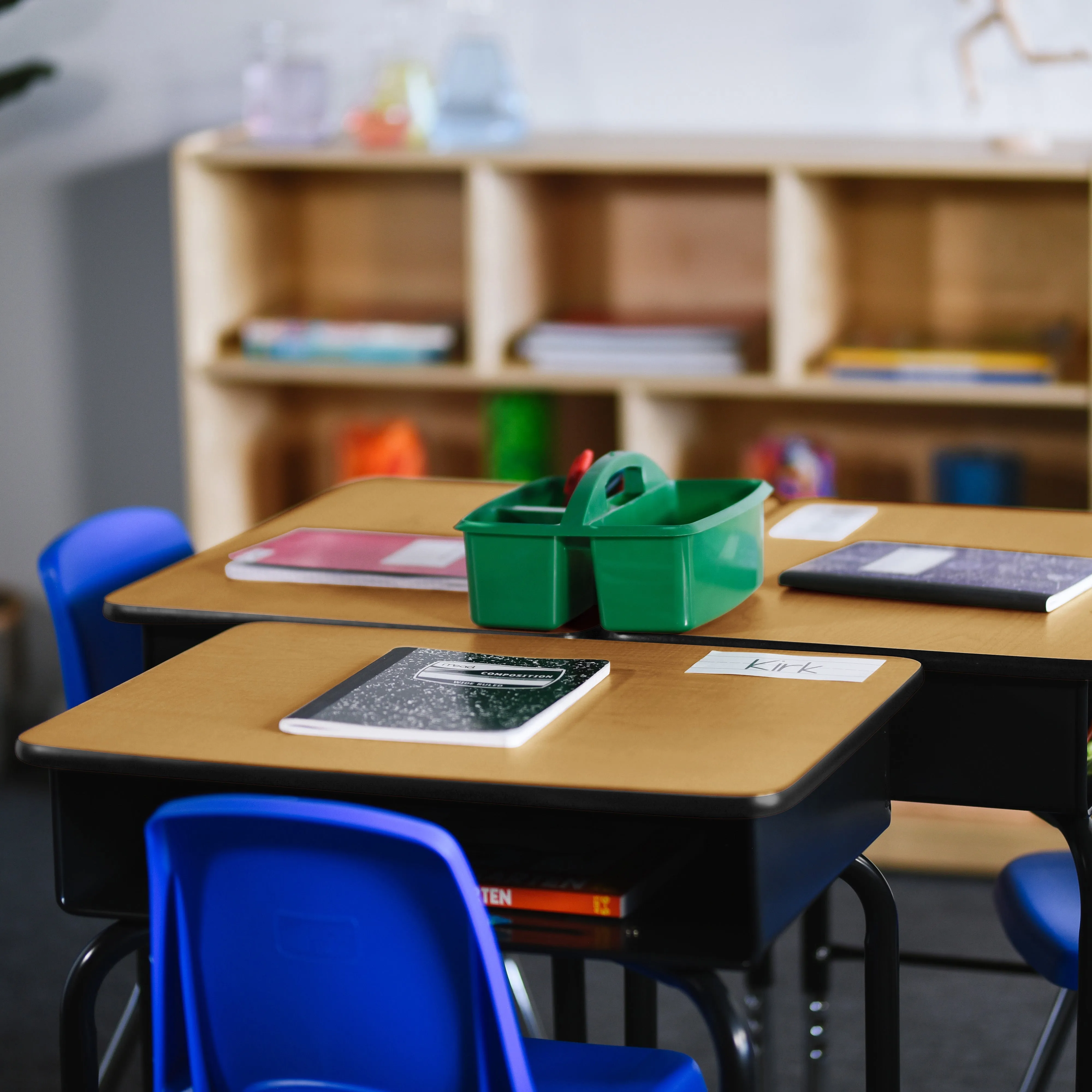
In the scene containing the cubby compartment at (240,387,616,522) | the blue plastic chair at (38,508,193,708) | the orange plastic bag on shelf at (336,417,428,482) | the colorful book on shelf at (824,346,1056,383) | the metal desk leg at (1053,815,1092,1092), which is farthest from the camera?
the cubby compartment at (240,387,616,522)

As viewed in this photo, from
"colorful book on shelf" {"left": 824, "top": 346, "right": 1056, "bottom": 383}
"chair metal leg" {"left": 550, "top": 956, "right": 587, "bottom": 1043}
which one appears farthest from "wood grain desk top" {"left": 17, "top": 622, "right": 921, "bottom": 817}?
"colorful book on shelf" {"left": 824, "top": 346, "right": 1056, "bottom": 383}

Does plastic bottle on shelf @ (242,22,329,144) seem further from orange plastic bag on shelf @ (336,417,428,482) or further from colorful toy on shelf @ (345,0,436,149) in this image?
orange plastic bag on shelf @ (336,417,428,482)

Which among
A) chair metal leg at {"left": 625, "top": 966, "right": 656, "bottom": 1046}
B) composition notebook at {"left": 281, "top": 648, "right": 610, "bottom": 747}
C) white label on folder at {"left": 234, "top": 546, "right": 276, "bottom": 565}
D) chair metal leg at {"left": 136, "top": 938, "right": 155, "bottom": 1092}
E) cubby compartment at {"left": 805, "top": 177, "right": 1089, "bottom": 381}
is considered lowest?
chair metal leg at {"left": 625, "top": 966, "right": 656, "bottom": 1046}

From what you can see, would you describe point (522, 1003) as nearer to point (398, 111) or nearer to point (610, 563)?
point (610, 563)

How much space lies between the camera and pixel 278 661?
162 centimetres

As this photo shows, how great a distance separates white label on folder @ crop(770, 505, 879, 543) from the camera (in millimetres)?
2092

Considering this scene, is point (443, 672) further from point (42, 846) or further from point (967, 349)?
point (42, 846)

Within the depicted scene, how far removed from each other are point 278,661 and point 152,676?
0.12m

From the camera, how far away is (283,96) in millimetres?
3365

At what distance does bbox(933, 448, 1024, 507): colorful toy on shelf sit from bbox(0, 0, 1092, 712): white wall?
64 cm

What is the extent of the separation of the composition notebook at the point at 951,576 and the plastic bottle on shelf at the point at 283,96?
6.05ft

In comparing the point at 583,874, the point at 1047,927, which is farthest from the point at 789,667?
the point at 1047,927

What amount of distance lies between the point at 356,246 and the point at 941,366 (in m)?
1.36

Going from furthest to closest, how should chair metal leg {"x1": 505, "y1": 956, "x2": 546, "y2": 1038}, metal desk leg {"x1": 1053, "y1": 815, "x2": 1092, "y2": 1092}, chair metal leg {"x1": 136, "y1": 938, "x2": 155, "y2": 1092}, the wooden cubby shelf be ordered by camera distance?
the wooden cubby shelf → chair metal leg {"x1": 505, "y1": 956, "x2": 546, "y2": 1038} → chair metal leg {"x1": 136, "y1": 938, "x2": 155, "y2": 1092} → metal desk leg {"x1": 1053, "y1": 815, "x2": 1092, "y2": 1092}
